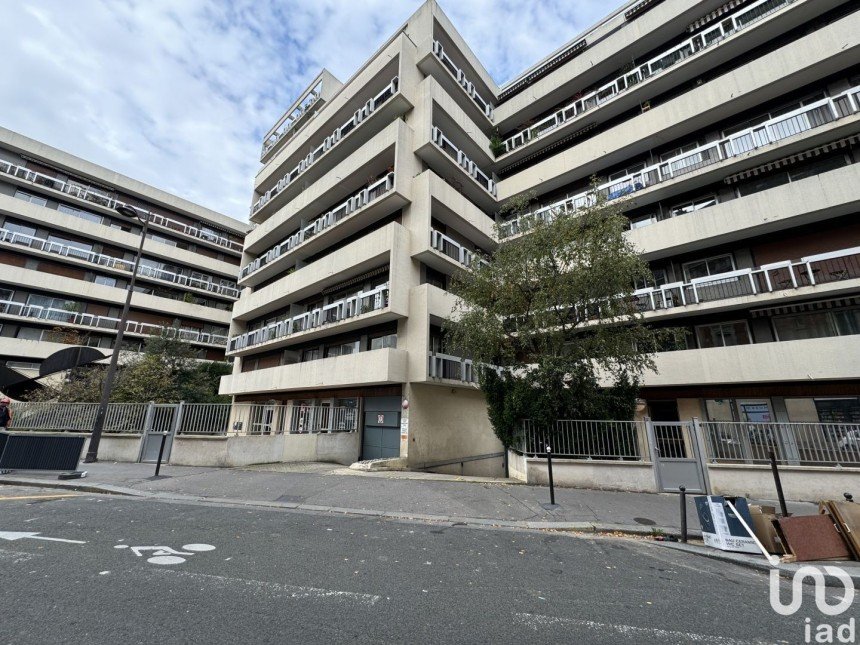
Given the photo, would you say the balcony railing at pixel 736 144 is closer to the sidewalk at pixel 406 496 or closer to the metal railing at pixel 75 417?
the sidewalk at pixel 406 496

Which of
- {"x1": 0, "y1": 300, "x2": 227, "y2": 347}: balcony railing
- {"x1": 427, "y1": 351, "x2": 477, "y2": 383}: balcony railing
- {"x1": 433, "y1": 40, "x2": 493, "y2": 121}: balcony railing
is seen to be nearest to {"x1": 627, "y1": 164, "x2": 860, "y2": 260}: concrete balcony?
{"x1": 427, "y1": 351, "x2": 477, "y2": 383}: balcony railing

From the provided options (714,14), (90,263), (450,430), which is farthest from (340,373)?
(90,263)

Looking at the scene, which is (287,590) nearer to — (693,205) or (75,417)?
(75,417)

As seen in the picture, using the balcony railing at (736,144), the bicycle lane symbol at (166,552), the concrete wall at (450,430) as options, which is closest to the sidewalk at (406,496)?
the bicycle lane symbol at (166,552)

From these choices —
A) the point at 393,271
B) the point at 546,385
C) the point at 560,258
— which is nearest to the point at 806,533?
the point at 546,385

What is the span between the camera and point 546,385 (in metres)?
11.5

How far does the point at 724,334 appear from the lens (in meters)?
14.6

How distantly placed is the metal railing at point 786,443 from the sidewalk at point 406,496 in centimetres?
123

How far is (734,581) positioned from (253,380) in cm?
2282

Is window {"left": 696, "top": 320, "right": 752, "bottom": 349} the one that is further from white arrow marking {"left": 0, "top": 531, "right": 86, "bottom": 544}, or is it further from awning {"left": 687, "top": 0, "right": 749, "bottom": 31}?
white arrow marking {"left": 0, "top": 531, "right": 86, "bottom": 544}

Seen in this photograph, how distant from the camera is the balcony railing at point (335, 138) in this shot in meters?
19.3

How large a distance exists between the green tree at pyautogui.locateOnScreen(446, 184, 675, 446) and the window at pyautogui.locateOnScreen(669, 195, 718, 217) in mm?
Result: 6651

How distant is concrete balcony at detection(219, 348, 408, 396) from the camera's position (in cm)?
1488

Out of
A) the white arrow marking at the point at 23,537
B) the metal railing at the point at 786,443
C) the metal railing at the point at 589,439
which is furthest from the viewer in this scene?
the metal railing at the point at 589,439
